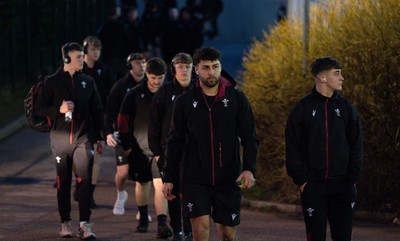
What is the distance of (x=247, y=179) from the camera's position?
31.5ft

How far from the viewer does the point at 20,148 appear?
19.3 metres

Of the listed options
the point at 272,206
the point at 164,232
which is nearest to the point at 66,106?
the point at 164,232

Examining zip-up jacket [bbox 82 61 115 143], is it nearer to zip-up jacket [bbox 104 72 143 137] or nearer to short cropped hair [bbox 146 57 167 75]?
zip-up jacket [bbox 104 72 143 137]

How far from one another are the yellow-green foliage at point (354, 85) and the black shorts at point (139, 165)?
2366 millimetres

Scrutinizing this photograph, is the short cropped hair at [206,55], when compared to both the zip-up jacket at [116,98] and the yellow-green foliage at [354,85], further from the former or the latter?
the yellow-green foliage at [354,85]

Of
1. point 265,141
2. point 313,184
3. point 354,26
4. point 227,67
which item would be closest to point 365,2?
point 354,26

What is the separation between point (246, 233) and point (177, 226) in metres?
1.29

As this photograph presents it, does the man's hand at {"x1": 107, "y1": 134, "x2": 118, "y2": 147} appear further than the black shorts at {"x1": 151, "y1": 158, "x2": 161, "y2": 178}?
Yes

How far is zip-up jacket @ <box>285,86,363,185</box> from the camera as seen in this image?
977cm

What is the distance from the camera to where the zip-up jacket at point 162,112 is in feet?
38.6

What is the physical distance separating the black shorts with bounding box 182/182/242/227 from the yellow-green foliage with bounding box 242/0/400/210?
4.55 meters

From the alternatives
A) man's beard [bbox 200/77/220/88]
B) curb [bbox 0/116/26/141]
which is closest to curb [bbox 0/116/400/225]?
man's beard [bbox 200/77/220/88]

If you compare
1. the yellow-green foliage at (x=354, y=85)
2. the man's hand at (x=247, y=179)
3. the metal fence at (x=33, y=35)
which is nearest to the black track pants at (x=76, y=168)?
the man's hand at (x=247, y=179)

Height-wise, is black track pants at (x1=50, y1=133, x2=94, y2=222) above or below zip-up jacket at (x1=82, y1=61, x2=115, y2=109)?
below
